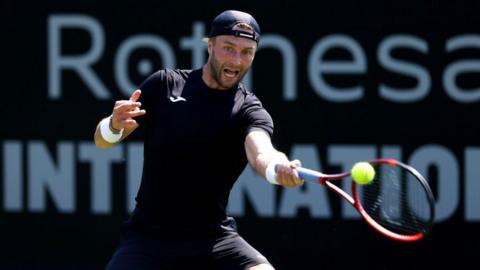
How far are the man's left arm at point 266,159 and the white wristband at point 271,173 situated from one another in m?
0.02

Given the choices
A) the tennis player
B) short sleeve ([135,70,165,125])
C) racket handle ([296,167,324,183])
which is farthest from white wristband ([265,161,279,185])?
short sleeve ([135,70,165,125])

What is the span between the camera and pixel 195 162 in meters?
4.44

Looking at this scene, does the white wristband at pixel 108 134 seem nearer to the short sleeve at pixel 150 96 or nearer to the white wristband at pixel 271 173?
the short sleeve at pixel 150 96

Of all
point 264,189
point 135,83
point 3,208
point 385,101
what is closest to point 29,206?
point 3,208

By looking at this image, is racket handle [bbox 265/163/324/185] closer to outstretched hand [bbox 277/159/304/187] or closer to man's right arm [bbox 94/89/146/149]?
outstretched hand [bbox 277/159/304/187]

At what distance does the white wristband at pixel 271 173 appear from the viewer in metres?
3.95

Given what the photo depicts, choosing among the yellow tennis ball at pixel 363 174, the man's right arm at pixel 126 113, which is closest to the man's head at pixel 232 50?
the man's right arm at pixel 126 113

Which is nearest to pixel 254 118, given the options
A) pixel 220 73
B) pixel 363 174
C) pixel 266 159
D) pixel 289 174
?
pixel 220 73

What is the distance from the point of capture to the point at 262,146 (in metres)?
4.23

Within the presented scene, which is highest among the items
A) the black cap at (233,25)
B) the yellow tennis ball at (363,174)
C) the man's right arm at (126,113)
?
the black cap at (233,25)

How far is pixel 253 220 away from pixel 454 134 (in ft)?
4.76

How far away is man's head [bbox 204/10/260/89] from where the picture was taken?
4.50 metres

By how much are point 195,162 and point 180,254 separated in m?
0.40

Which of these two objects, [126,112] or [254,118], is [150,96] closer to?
[126,112]
